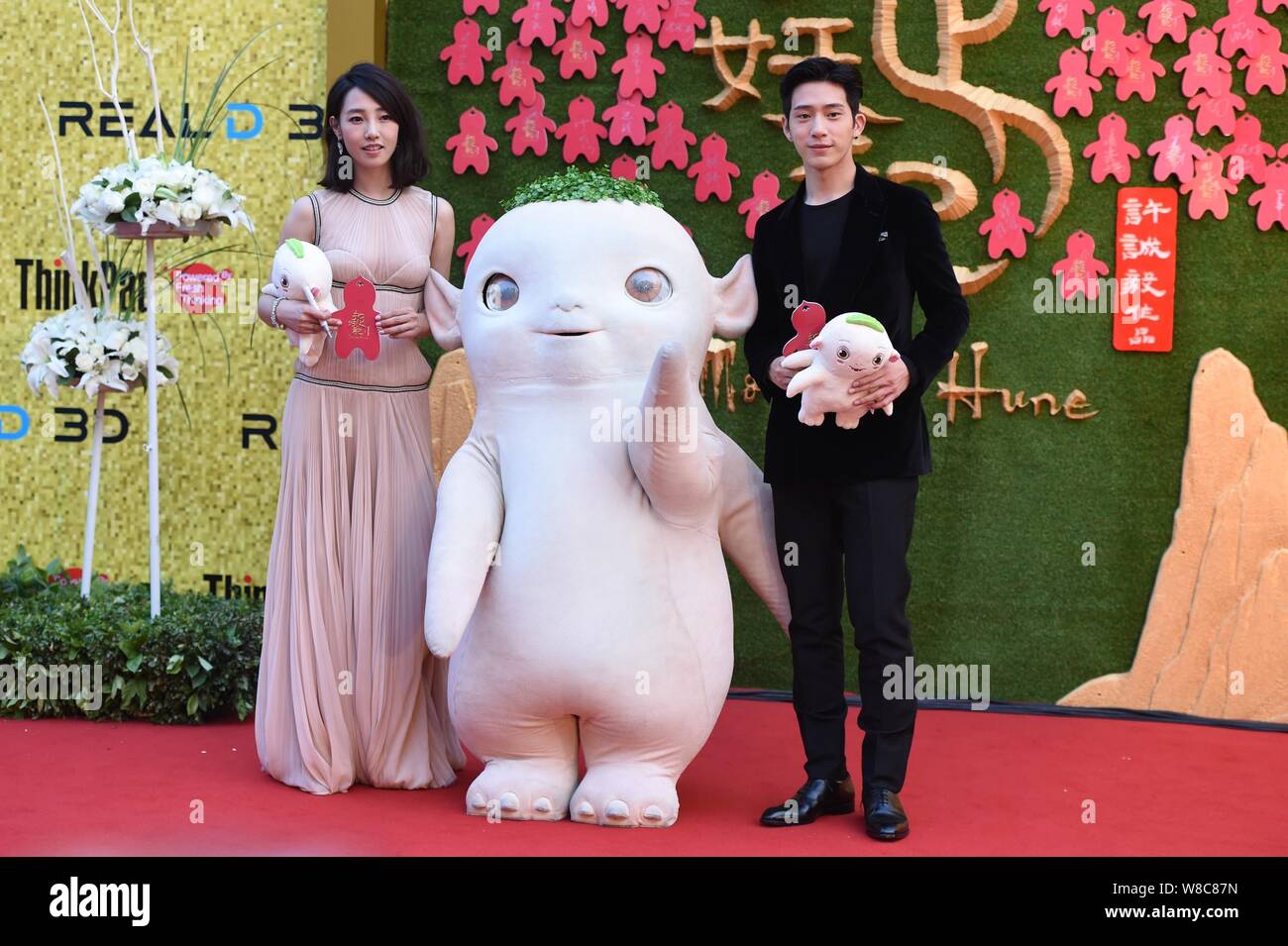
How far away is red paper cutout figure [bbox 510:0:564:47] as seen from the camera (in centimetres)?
456

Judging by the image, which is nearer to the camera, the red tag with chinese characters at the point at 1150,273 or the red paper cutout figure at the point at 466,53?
the red tag with chinese characters at the point at 1150,273

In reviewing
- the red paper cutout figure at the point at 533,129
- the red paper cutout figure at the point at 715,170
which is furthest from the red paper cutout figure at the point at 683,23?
the red paper cutout figure at the point at 533,129

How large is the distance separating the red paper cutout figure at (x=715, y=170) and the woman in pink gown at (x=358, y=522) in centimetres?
138

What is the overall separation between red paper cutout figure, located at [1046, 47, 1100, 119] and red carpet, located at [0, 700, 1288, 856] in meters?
1.86

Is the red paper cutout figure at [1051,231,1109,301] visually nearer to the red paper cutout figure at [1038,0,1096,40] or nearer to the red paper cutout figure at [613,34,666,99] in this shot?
the red paper cutout figure at [1038,0,1096,40]

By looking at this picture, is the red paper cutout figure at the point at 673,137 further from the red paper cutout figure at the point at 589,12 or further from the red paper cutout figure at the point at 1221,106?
the red paper cutout figure at the point at 1221,106

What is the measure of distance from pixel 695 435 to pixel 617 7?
2.14 metres

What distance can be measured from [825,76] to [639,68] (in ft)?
5.54

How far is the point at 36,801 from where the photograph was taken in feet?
10.1

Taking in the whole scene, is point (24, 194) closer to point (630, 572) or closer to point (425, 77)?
point (425, 77)

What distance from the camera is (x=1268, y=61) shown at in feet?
14.1

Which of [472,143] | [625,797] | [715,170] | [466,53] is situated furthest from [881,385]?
[466,53]

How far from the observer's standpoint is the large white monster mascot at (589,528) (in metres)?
2.94

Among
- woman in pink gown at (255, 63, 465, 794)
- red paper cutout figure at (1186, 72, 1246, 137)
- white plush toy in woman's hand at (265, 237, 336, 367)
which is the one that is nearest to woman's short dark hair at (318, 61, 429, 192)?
woman in pink gown at (255, 63, 465, 794)
